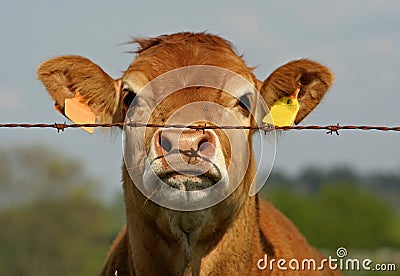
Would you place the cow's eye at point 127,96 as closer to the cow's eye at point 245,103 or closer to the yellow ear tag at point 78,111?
the yellow ear tag at point 78,111

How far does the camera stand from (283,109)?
6.55 metres

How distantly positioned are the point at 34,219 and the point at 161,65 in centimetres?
3540

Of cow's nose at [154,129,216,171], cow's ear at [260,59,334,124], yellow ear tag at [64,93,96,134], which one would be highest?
cow's ear at [260,59,334,124]

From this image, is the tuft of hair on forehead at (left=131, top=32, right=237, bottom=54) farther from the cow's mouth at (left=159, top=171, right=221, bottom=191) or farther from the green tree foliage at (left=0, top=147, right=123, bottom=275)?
the green tree foliage at (left=0, top=147, right=123, bottom=275)

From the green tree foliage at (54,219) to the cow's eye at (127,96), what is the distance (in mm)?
32226

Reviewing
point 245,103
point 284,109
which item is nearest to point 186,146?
point 245,103

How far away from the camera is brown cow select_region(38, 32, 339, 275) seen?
5.13 meters

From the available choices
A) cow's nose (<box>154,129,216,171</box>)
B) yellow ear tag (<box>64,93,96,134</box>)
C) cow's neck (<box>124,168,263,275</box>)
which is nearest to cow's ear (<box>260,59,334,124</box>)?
cow's neck (<box>124,168,263,275</box>)

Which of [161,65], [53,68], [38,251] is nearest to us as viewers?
[161,65]

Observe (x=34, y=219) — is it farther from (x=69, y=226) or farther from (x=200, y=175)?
(x=200, y=175)

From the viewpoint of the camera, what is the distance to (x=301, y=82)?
657cm

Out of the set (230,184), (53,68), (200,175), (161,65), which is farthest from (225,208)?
(53,68)

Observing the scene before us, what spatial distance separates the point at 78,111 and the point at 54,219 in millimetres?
34544

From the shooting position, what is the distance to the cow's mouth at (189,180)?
5.04 metres
